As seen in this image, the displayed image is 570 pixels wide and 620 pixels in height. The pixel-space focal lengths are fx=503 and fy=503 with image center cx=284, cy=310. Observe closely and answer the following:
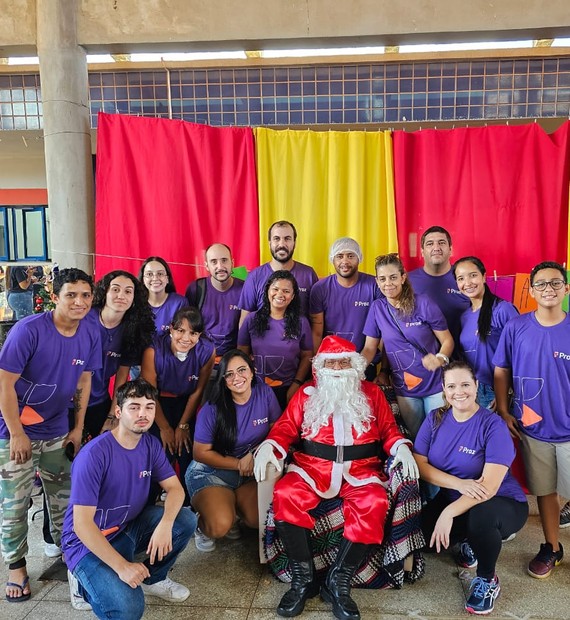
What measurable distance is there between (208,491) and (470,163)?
3.14 metres

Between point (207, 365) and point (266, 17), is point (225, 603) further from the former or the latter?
point (266, 17)

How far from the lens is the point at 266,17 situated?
3.95 meters

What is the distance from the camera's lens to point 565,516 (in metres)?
3.19

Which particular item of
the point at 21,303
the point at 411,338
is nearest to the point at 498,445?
the point at 411,338

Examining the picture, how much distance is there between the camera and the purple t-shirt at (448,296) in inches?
132

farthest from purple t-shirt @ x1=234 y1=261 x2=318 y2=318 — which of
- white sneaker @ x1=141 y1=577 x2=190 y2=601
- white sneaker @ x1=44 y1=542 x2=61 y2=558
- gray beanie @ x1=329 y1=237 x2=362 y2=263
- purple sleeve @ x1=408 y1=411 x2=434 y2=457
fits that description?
white sneaker @ x1=44 y1=542 x2=61 y2=558

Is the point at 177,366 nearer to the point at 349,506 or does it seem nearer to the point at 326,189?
the point at 349,506

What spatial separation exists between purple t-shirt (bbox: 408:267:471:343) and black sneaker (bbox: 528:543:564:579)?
1.28m

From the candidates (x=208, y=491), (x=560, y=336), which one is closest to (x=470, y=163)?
(x=560, y=336)

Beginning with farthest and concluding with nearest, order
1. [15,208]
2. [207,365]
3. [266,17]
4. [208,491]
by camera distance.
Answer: [15,208], [266,17], [207,365], [208,491]

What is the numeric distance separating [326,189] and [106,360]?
222cm

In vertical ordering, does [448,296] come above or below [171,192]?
below

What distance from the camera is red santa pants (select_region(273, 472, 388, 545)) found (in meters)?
2.45

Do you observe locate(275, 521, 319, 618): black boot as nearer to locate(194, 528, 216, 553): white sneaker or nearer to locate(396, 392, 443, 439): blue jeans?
locate(194, 528, 216, 553): white sneaker
